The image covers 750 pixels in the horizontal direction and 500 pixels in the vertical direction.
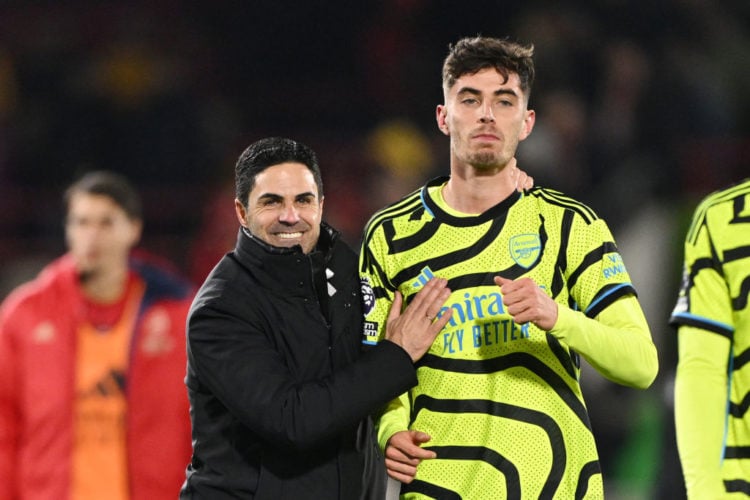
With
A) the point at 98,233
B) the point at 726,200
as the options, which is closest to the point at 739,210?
the point at 726,200

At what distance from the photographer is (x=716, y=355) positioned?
10.8 feet

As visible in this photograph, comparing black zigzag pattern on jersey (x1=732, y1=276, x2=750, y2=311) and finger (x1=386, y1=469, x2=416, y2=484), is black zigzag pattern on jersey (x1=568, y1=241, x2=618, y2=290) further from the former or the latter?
finger (x1=386, y1=469, x2=416, y2=484)

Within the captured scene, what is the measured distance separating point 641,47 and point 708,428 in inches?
258

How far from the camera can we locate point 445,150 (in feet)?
32.0

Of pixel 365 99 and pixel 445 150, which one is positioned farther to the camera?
pixel 365 99

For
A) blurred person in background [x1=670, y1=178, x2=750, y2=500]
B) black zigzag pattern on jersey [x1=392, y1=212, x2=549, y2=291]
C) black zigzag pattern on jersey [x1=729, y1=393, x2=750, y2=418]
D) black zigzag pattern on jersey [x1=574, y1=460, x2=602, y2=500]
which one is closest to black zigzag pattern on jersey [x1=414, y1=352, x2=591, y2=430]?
black zigzag pattern on jersey [x1=574, y1=460, x2=602, y2=500]

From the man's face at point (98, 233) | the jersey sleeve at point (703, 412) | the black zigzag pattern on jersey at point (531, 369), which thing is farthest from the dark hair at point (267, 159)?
the man's face at point (98, 233)

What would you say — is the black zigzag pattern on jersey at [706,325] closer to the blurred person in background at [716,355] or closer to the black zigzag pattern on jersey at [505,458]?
the blurred person in background at [716,355]

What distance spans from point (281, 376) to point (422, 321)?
17.0 inches

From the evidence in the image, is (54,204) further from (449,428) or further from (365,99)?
(449,428)

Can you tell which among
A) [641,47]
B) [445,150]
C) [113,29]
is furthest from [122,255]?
[113,29]

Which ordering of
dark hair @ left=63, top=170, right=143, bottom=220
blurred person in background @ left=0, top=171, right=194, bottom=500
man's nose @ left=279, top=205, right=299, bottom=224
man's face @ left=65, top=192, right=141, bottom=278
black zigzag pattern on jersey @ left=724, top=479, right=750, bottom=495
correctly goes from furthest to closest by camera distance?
1. dark hair @ left=63, top=170, right=143, bottom=220
2. man's face @ left=65, top=192, right=141, bottom=278
3. blurred person in background @ left=0, top=171, right=194, bottom=500
4. man's nose @ left=279, top=205, right=299, bottom=224
5. black zigzag pattern on jersey @ left=724, top=479, right=750, bottom=495

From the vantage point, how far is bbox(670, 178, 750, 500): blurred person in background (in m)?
3.26

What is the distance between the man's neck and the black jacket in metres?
0.42
